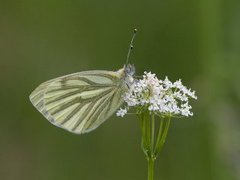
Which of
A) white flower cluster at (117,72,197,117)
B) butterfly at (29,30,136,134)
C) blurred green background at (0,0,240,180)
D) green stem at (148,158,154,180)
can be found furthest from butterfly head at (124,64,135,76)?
blurred green background at (0,0,240,180)

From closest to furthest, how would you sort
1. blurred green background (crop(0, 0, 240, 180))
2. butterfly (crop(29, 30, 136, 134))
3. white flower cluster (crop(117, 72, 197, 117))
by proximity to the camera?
1. white flower cluster (crop(117, 72, 197, 117))
2. butterfly (crop(29, 30, 136, 134))
3. blurred green background (crop(0, 0, 240, 180))

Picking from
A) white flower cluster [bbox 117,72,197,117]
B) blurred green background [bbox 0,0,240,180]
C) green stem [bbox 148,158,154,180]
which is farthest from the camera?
blurred green background [bbox 0,0,240,180]

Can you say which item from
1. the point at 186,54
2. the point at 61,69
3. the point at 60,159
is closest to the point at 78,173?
the point at 60,159

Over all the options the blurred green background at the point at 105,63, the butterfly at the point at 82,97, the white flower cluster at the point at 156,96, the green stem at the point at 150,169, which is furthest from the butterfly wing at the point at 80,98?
the blurred green background at the point at 105,63

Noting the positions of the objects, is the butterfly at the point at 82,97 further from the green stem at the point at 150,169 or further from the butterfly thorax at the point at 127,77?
the green stem at the point at 150,169

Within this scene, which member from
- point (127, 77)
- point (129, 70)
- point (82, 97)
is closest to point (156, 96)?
point (127, 77)

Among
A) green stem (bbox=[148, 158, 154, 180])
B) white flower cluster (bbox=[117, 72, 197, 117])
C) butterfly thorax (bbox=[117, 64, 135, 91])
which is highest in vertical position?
butterfly thorax (bbox=[117, 64, 135, 91])

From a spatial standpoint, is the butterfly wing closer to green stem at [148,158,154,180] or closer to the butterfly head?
the butterfly head

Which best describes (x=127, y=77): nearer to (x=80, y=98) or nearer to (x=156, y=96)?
(x=80, y=98)
